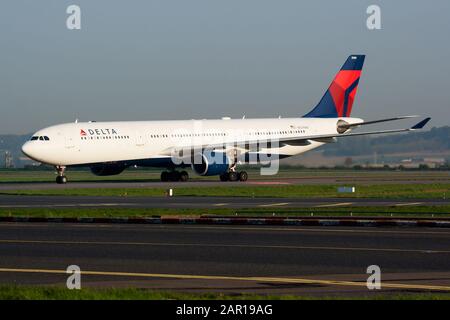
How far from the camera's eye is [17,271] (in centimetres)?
2011

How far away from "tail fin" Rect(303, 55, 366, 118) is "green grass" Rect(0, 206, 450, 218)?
1545 inches

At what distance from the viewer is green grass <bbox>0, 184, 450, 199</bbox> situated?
172 feet

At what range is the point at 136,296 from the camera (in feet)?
51.1

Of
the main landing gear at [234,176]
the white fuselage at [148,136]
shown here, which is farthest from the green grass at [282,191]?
the main landing gear at [234,176]

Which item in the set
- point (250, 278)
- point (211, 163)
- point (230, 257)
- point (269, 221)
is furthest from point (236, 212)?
point (211, 163)

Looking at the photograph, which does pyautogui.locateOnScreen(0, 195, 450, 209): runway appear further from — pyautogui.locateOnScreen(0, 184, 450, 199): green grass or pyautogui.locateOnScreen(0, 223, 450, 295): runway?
pyautogui.locateOnScreen(0, 223, 450, 295): runway

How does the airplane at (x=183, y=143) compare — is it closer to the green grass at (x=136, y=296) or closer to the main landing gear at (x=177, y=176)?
the main landing gear at (x=177, y=176)

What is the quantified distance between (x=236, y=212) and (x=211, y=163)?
97.3ft

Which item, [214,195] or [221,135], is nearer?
[214,195]

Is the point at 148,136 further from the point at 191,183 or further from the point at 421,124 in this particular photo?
the point at 421,124

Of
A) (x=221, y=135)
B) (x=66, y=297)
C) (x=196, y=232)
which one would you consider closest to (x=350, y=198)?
(x=196, y=232)
